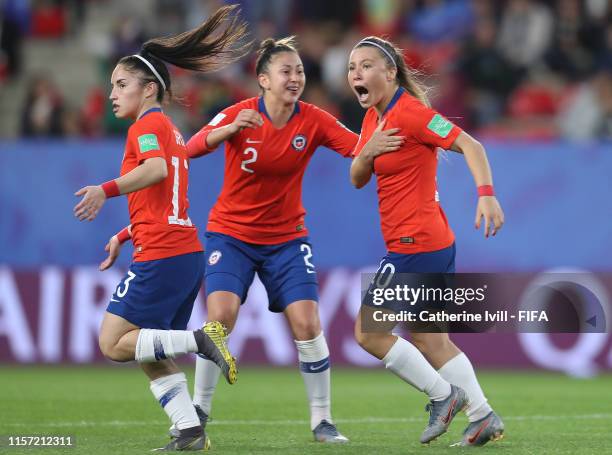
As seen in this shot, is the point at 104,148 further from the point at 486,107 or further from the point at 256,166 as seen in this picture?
the point at 256,166

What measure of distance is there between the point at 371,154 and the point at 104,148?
7.76 m

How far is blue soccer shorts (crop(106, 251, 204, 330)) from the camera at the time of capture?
7059 millimetres

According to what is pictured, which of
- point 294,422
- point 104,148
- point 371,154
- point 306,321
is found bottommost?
point 294,422

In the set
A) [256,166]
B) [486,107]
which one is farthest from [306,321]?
[486,107]

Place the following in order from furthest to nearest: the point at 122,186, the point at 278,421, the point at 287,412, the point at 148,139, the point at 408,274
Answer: the point at 287,412 → the point at 278,421 → the point at 408,274 → the point at 148,139 → the point at 122,186

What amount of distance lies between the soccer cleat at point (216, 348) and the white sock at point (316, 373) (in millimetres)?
1095

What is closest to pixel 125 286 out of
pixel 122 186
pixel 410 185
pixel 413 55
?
pixel 122 186

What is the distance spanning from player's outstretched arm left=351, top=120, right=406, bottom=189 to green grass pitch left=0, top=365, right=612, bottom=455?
5.12 feet

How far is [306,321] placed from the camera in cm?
786

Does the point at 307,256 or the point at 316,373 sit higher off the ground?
the point at 307,256

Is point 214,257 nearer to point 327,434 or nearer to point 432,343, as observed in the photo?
point 327,434

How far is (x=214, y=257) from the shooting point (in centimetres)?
801

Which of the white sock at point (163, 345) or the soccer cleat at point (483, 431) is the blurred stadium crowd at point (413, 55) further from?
the white sock at point (163, 345)

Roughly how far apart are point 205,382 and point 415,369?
1.52 m
